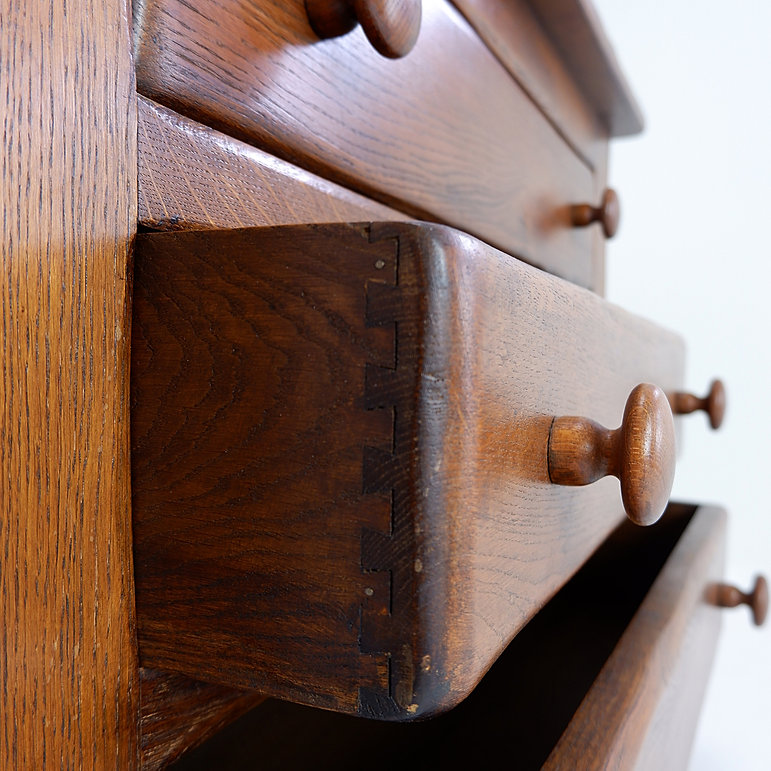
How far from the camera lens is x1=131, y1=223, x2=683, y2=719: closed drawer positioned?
0.58ft

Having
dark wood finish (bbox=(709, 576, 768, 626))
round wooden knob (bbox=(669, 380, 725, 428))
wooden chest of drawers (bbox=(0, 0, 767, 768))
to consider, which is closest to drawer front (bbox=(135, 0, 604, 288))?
wooden chest of drawers (bbox=(0, 0, 767, 768))

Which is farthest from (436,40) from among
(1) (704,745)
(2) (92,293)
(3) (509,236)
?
(1) (704,745)

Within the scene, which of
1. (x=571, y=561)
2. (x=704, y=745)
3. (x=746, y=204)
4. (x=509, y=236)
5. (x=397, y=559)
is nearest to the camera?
(x=397, y=559)

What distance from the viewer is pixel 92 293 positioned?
0.20 m

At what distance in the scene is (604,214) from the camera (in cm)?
61

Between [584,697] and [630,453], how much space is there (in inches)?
6.6

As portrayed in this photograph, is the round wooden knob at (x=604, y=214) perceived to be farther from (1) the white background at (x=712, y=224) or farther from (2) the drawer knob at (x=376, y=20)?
(1) the white background at (x=712, y=224)

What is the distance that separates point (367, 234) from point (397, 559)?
8 cm

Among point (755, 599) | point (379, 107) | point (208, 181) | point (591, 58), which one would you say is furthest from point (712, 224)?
point (208, 181)

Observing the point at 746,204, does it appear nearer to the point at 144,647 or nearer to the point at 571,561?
the point at 571,561

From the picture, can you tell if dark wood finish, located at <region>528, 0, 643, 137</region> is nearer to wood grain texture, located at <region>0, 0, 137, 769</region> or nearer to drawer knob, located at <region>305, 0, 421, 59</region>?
drawer knob, located at <region>305, 0, 421, 59</region>

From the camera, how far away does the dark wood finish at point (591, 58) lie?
535 mm

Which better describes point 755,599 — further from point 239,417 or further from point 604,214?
point 239,417

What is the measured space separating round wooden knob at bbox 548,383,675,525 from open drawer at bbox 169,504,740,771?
0.33 ft
